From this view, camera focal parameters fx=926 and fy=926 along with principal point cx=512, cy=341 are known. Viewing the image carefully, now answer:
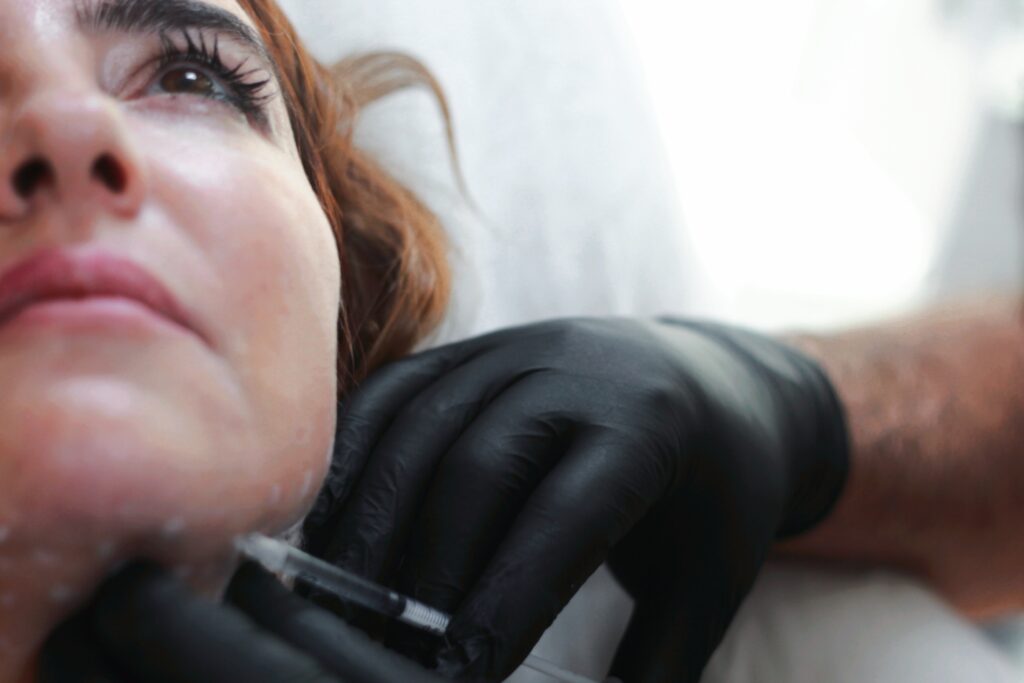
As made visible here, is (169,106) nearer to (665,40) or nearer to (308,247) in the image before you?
(308,247)

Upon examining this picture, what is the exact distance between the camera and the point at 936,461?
1057 mm

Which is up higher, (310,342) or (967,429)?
(310,342)

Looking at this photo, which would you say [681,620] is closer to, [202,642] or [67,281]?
[202,642]

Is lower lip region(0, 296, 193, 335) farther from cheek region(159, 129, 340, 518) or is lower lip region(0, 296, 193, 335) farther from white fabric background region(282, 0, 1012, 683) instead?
white fabric background region(282, 0, 1012, 683)

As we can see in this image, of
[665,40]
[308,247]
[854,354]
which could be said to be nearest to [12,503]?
[308,247]

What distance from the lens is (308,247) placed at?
616mm

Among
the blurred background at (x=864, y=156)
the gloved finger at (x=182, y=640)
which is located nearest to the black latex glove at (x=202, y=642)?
the gloved finger at (x=182, y=640)

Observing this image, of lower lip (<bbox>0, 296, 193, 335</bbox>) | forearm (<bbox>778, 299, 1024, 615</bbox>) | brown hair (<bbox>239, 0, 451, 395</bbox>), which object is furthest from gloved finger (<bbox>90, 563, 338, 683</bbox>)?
forearm (<bbox>778, 299, 1024, 615</bbox>)

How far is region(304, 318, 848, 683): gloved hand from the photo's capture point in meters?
0.64

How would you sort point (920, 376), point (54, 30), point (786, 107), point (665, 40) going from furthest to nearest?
point (786, 107) < point (665, 40) < point (920, 376) < point (54, 30)

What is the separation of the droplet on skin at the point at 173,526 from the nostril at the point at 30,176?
199 mm

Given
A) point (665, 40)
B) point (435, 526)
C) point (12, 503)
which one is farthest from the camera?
point (665, 40)

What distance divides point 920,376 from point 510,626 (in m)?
0.77

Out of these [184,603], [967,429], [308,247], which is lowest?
[967,429]
